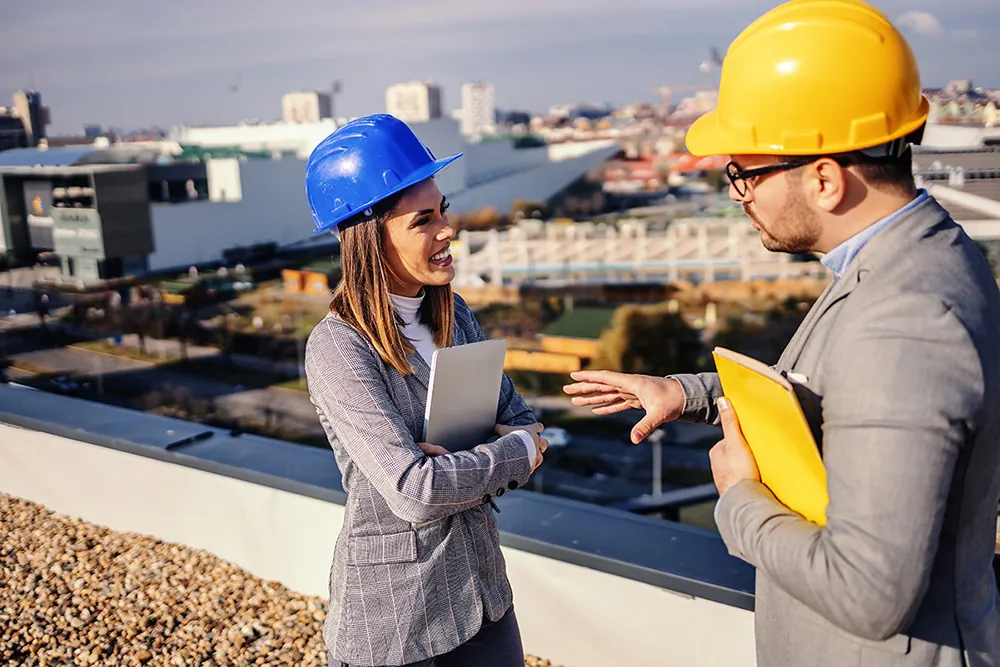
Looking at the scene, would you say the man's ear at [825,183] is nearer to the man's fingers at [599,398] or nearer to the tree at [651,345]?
the man's fingers at [599,398]

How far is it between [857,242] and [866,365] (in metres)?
0.26

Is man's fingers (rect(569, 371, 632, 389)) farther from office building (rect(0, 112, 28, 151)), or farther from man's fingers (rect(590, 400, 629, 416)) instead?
office building (rect(0, 112, 28, 151))

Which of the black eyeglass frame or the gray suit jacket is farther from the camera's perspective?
the black eyeglass frame

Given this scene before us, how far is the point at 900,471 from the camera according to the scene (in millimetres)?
1026

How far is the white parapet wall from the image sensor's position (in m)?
2.65

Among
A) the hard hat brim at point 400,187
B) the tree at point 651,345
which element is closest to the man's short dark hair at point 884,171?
the hard hat brim at point 400,187

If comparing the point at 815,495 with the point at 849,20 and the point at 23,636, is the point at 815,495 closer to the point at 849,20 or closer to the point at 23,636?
the point at 849,20

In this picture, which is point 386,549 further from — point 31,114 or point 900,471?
point 31,114

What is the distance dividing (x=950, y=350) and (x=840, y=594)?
0.35 m

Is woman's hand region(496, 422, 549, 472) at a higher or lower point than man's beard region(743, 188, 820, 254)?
lower

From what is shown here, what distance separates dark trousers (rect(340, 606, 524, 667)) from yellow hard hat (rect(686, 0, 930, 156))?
1.25 meters

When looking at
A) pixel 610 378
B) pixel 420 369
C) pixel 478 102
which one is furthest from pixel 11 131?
pixel 478 102

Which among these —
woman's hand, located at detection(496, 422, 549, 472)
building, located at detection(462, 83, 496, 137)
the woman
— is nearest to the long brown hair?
the woman

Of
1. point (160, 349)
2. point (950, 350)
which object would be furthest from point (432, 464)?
point (160, 349)
